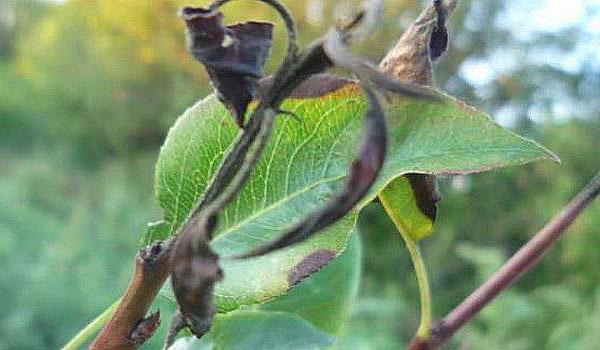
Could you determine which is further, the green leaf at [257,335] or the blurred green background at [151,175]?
the blurred green background at [151,175]

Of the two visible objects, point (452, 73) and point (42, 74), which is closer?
point (452, 73)

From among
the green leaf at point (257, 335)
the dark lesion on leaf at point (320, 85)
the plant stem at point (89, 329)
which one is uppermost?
the dark lesion on leaf at point (320, 85)

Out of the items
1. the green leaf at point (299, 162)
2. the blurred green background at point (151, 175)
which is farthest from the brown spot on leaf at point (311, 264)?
the blurred green background at point (151, 175)

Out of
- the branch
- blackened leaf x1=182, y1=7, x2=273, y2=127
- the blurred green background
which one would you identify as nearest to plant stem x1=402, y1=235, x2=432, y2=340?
the branch

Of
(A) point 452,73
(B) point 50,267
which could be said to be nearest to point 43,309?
(B) point 50,267

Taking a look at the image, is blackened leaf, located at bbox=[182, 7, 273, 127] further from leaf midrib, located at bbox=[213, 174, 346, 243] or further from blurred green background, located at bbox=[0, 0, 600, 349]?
blurred green background, located at bbox=[0, 0, 600, 349]

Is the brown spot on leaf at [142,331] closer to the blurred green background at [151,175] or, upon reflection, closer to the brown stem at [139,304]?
the brown stem at [139,304]

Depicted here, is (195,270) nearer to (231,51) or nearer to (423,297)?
(231,51)

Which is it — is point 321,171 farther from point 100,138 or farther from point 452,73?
point 100,138
